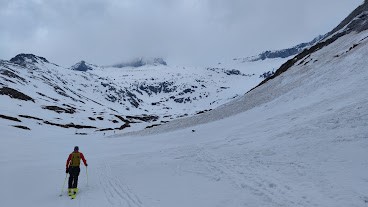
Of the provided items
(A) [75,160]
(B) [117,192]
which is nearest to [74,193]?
(A) [75,160]

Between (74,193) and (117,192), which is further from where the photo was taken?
(74,193)

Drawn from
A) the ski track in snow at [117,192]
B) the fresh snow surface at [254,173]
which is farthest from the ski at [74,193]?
the ski track in snow at [117,192]

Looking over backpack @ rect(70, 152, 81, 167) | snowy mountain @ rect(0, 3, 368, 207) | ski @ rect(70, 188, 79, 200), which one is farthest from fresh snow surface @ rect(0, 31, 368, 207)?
backpack @ rect(70, 152, 81, 167)

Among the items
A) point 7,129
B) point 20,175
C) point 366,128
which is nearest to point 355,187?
point 366,128

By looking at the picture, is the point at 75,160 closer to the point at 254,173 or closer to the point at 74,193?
the point at 74,193

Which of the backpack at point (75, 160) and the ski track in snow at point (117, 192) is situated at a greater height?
the backpack at point (75, 160)

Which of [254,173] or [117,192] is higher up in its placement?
[117,192]

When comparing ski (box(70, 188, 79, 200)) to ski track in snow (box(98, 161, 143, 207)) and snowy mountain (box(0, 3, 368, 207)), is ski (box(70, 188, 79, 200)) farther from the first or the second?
ski track in snow (box(98, 161, 143, 207))

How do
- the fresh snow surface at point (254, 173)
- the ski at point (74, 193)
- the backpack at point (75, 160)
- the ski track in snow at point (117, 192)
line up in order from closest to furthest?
the fresh snow surface at point (254, 173) < the ski track in snow at point (117, 192) < the ski at point (74, 193) < the backpack at point (75, 160)

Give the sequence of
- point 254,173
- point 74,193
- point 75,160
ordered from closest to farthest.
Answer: point 254,173 → point 74,193 → point 75,160

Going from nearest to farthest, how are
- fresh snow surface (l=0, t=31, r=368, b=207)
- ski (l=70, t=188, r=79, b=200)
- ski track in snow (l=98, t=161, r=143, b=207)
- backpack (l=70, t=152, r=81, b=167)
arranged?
fresh snow surface (l=0, t=31, r=368, b=207)
ski track in snow (l=98, t=161, r=143, b=207)
ski (l=70, t=188, r=79, b=200)
backpack (l=70, t=152, r=81, b=167)

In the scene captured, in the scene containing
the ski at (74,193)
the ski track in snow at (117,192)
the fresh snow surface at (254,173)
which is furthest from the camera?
the ski at (74,193)

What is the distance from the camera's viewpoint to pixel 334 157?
1523cm

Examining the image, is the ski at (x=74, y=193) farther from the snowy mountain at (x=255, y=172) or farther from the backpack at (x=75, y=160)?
the backpack at (x=75, y=160)
